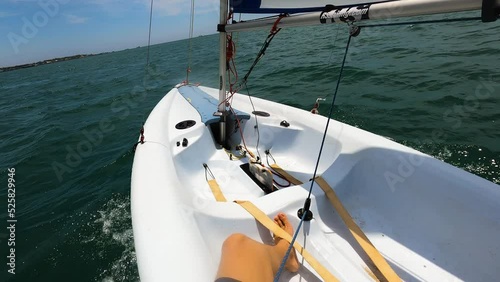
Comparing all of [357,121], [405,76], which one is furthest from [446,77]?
[357,121]

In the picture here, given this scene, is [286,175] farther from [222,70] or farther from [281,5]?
[281,5]

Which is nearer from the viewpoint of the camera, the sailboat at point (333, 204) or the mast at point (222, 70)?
the sailboat at point (333, 204)

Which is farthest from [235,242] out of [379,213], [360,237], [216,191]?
[379,213]

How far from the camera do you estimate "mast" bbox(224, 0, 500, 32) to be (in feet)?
4.02

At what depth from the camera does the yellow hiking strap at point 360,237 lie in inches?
70.0

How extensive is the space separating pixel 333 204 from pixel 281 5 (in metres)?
2.12

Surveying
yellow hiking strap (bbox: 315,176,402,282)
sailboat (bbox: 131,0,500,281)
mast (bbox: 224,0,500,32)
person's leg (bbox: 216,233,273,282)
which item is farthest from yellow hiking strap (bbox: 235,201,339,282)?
mast (bbox: 224,0,500,32)

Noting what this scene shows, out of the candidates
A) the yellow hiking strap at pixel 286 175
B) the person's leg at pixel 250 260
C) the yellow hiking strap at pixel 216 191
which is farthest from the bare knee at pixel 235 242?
the yellow hiking strap at pixel 286 175

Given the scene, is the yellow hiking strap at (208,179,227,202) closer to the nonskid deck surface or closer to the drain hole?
the nonskid deck surface

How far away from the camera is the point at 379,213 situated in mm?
2400

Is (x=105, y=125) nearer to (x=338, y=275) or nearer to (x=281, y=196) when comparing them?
(x=281, y=196)

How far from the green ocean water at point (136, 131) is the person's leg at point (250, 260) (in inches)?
77.5

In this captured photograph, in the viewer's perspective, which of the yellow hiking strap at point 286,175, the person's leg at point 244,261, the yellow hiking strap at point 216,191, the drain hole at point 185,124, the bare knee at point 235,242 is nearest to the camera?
the person's leg at point 244,261

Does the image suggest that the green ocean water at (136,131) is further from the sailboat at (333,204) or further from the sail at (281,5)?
the sailboat at (333,204)
